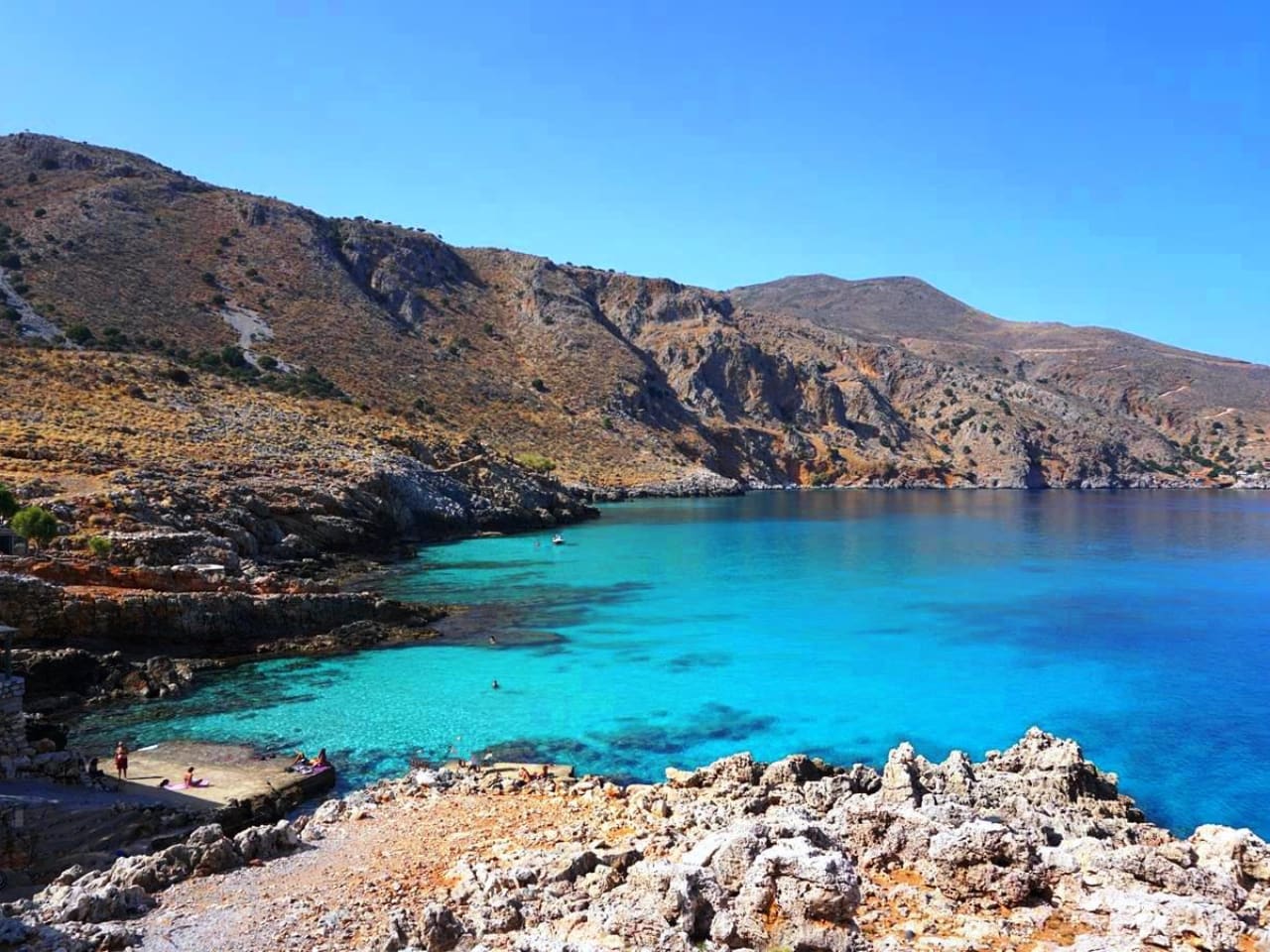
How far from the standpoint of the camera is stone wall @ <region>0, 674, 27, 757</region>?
50.0 feet

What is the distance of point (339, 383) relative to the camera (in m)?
83.4

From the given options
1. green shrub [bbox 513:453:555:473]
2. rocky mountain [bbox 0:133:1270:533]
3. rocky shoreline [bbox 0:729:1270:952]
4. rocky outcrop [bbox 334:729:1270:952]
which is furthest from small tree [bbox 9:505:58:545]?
green shrub [bbox 513:453:555:473]

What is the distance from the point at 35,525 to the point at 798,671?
2667 cm

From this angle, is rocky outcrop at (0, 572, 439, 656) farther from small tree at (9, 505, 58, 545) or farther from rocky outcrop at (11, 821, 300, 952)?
rocky outcrop at (11, 821, 300, 952)

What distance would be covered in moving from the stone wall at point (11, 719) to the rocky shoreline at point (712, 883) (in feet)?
17.4

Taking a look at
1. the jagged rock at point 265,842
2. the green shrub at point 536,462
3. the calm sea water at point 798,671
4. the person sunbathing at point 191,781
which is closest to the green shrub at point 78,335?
the green shrub at point 536,462

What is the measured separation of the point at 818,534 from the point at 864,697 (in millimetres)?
42813

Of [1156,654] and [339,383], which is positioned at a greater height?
[339,383]

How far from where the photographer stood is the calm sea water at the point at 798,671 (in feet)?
67.8

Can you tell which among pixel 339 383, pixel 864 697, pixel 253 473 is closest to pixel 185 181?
pixel 339 383

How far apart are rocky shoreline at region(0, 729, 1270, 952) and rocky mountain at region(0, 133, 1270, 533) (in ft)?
109

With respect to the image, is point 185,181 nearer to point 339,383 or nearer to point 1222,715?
point 339,383

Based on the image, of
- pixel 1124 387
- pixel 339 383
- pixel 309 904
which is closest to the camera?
pixel 309 904

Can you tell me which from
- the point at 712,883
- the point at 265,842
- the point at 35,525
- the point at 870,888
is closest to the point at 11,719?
the point at 265,842
